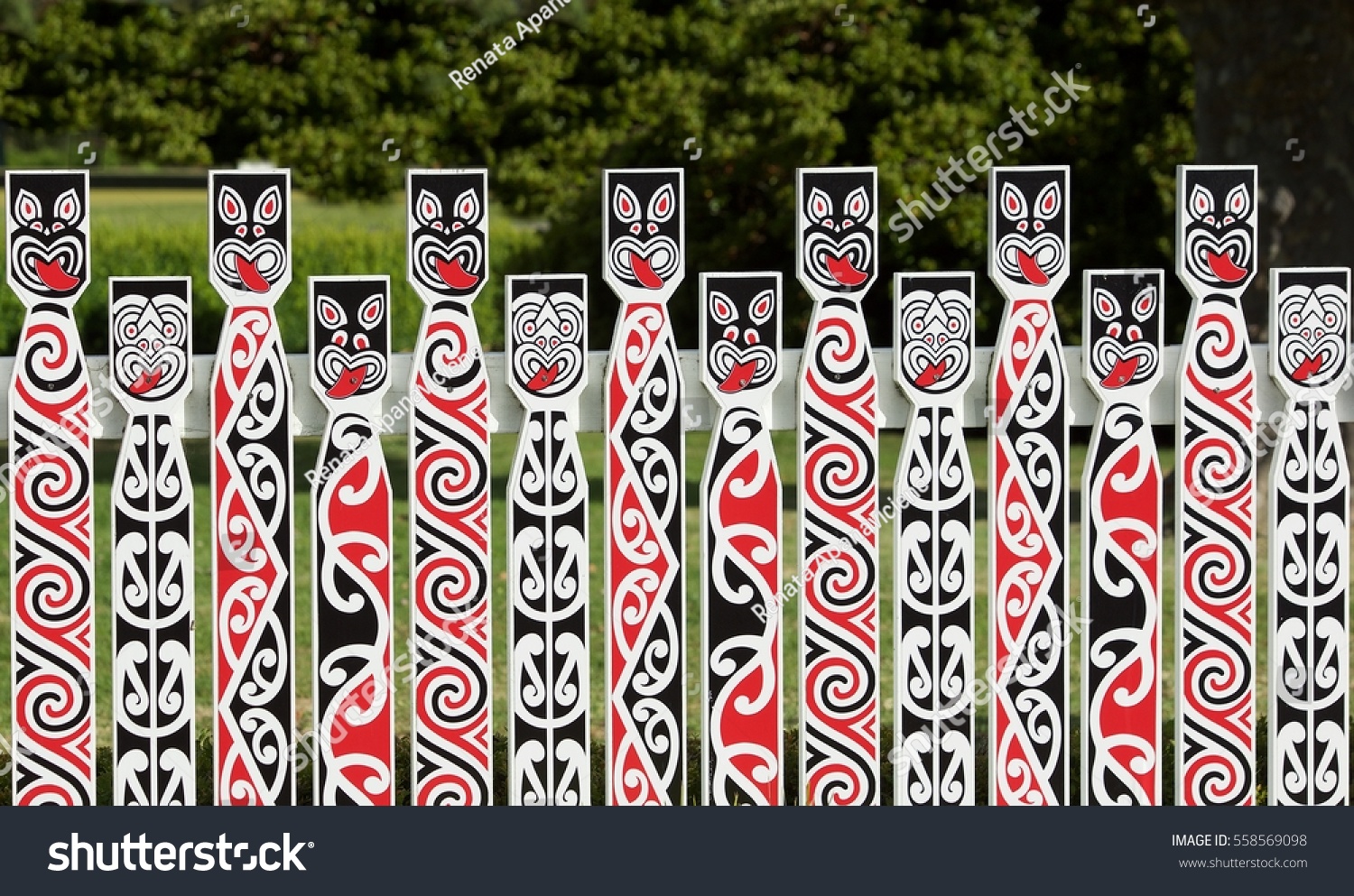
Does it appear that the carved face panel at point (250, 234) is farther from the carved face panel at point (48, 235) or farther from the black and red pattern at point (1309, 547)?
the black and red pattern at point (1309, 547)

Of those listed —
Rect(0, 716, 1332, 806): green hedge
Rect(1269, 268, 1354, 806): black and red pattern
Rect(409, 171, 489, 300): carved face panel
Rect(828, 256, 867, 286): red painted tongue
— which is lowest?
Rect(0, 716, 1332, 806): green hedge

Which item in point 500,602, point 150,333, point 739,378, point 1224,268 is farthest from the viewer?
point 500,602

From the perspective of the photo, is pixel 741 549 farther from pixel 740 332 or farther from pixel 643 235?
pixel 643 235

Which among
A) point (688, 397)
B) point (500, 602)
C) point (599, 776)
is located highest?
point (688, 397)

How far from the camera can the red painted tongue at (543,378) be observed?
3301 mm

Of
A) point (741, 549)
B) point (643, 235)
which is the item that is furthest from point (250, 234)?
point (741, 549)

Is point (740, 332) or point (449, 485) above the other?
point (740, 332)

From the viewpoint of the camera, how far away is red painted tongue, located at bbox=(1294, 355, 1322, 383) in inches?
136

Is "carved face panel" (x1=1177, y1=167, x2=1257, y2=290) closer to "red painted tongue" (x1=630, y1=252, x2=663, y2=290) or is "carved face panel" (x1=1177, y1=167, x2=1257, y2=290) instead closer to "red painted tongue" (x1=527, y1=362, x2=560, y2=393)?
"red painted tongue" (x1=630, y1=252, x2=663, y2=290)

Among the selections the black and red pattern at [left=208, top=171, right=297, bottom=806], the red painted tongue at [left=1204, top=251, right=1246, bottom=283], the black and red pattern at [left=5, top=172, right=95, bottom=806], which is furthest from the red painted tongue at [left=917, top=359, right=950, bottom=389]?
the black and red pattern at [left=5, top=172, right=95, bottom=806]

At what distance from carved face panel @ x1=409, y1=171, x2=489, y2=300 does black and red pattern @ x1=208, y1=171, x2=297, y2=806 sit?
9.4 inches

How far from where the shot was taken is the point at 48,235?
3238 millimetres

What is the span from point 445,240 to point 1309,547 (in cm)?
182

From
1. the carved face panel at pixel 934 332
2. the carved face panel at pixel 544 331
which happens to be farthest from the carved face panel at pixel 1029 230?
the carved face panel at pixel 544 331
